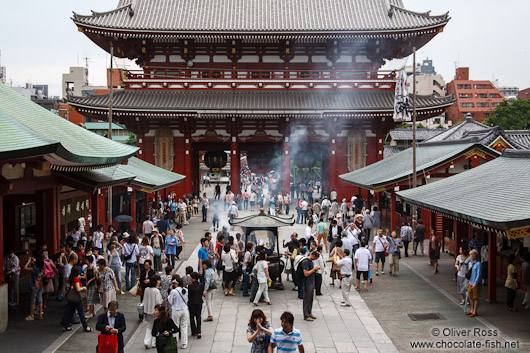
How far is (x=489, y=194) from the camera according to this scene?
520 inches

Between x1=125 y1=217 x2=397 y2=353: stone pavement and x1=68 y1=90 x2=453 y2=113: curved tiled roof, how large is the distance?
61.5ft

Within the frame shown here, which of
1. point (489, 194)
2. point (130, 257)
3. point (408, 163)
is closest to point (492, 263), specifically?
point (489, 194)

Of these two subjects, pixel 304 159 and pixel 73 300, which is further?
pixel 304 159

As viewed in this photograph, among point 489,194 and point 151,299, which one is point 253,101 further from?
point 151,299

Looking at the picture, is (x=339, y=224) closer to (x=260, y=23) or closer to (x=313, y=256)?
(x=313, y=256)

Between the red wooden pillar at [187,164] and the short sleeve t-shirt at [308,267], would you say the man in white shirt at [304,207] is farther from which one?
the short sleeve t-shirt at [308,267]

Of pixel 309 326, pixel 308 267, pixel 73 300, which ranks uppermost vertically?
pixel 308 267

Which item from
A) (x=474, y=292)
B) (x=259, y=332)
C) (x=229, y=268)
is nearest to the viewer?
(x=259, y=332)

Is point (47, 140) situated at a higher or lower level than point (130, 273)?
higher

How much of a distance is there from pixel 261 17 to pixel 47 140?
27.5m

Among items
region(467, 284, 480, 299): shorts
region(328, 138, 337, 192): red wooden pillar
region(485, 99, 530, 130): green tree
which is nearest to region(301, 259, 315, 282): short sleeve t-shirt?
region(467, 284, 480, 299): shorts

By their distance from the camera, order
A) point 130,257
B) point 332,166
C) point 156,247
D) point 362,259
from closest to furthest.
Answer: point 130,257 → point 362,259 → point 156,247 → point 332,166

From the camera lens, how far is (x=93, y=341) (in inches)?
407

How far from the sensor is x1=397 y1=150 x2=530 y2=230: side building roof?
1043 cm
